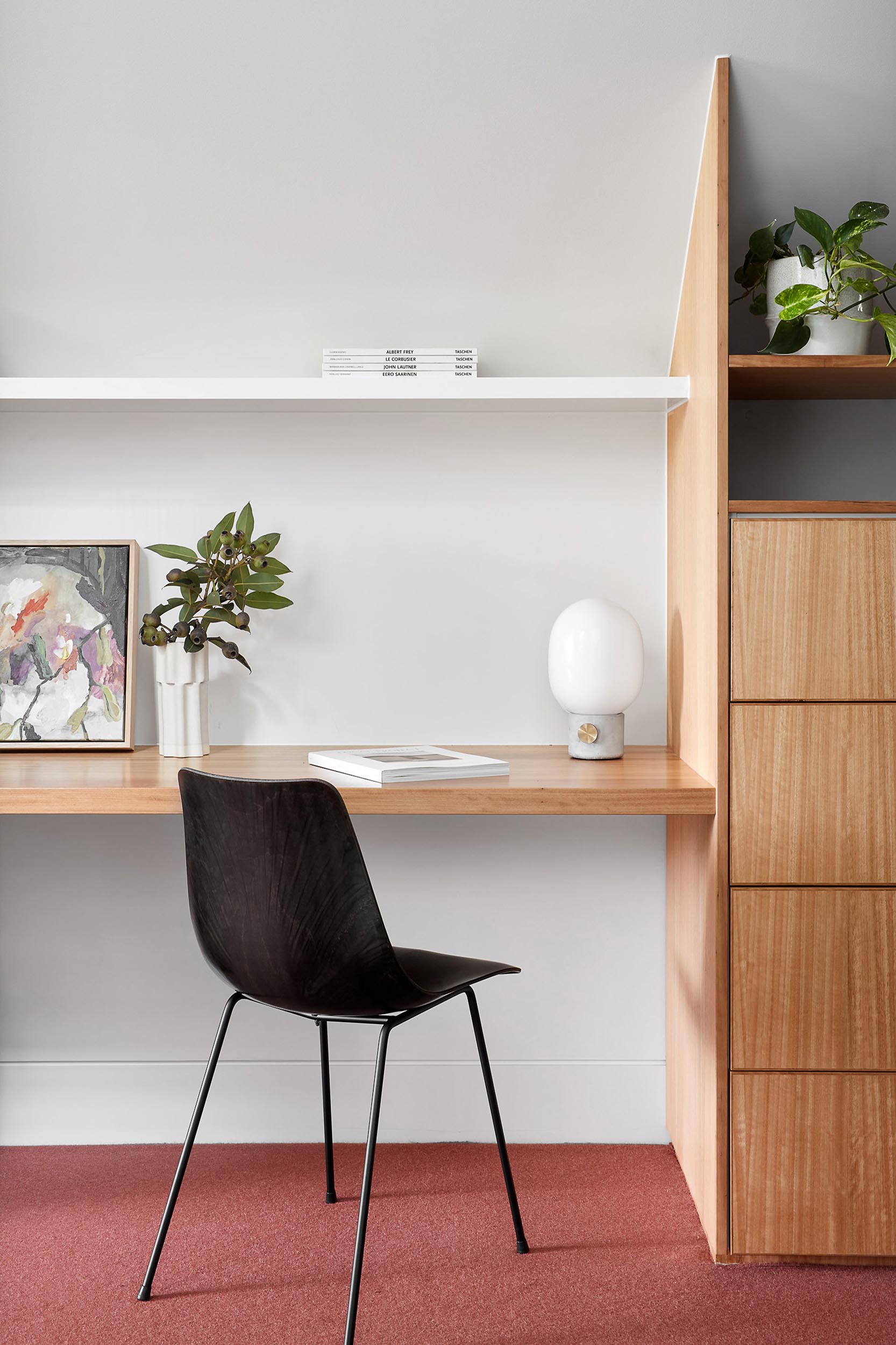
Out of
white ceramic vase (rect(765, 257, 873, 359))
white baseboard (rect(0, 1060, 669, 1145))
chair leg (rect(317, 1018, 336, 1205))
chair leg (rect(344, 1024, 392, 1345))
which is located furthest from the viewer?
white baseboard (rect(0, 1060, 669, 1145))

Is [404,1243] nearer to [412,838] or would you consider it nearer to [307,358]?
[412,838]

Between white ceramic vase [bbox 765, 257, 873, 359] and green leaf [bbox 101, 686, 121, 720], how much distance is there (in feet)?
5.05

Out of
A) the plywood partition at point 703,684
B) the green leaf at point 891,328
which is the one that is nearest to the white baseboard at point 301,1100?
the plywood partition at point 703,684

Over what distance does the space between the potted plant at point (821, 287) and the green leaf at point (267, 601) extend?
1075mm

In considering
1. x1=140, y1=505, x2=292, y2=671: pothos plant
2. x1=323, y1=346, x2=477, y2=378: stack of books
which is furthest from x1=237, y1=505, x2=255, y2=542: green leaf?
x1=323, y1=346, x2=477, y2=378: stack of books

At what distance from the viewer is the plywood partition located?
180 cm

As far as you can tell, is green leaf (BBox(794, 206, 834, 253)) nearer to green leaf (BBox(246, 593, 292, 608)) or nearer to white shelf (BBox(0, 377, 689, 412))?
white shelf (BBox(0, 377, 689, 412))

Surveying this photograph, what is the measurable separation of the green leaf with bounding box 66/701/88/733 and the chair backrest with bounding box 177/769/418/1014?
2.39ft

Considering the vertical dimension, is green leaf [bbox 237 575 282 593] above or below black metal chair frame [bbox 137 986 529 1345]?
above

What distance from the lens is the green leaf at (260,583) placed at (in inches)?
85.3

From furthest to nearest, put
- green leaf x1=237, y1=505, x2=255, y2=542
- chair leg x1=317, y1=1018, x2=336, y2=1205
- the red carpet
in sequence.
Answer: green leaf x1=237, y1=505, x2=255, y2=542 < chair leg x1=317, y1=1018, x2=336, y2=1205 < the red carpet

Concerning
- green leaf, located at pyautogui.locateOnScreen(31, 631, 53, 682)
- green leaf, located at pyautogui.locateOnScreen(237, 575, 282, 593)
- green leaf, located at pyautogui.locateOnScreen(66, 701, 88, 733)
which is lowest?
green leaf, located at pyautogui.locateOnScreen(66, 701, 88, 733)

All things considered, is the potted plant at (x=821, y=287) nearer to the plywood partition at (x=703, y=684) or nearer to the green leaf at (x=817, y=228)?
the green leaf at (x=817, y=228)

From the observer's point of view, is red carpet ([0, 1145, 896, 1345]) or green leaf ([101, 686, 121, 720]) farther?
green leaf ([101, 686, 121, 720])
